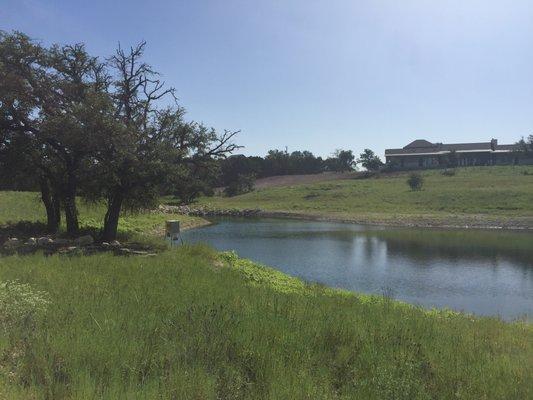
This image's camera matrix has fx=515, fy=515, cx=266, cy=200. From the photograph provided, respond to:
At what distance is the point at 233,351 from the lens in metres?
6.67

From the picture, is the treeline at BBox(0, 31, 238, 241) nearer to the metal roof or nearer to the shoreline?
the shoreline

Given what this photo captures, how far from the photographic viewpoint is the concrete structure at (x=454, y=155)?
110875mm

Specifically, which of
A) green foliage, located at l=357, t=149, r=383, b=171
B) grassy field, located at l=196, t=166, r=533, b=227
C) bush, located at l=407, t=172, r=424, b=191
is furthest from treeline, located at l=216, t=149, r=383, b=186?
bush, located at l=407, t=172, r=424, b=191

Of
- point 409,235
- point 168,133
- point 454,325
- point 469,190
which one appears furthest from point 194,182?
point 469,190

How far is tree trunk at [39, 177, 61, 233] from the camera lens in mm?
23312

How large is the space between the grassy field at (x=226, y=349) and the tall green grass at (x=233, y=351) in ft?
0.06

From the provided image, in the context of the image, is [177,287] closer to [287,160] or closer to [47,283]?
[47,283]

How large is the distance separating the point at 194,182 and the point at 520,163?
10039cm

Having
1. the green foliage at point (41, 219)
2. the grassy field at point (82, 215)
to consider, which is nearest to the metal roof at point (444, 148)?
the green foliage at point (41, 219)

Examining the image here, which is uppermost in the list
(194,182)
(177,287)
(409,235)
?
(194,182)

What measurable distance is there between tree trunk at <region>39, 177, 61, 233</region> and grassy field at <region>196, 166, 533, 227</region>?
45821mm

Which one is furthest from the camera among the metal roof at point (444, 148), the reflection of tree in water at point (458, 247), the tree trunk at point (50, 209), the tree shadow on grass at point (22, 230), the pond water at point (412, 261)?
the metal roof at point (444, 148)

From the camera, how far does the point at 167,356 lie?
614cm

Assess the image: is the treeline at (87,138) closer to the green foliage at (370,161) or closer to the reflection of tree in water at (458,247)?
the reflection of tree in water at (458,247)
